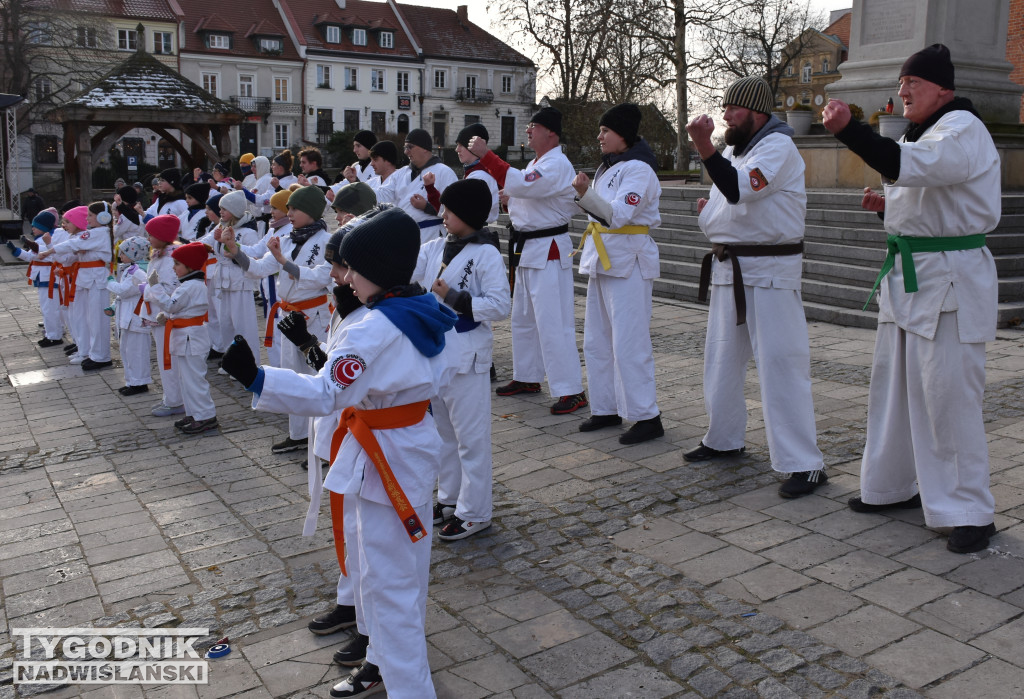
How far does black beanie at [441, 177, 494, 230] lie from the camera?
16.0 ft

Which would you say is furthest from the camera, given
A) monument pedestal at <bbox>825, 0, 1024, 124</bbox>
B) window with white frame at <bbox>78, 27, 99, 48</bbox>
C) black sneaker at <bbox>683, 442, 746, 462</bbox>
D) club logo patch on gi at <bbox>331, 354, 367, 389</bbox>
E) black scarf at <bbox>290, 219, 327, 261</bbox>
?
window with white frame at <bbox>78, 27, 99, 48</bbox>

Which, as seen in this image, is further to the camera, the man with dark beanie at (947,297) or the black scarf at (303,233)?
the black scarf at (303,233)

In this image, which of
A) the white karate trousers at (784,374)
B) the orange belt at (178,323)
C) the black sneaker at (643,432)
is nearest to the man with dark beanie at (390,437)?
the white karate trousers at (784,374)

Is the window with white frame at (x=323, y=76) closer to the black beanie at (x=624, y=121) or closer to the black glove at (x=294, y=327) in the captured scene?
the black beanie at (x=624, y=121)

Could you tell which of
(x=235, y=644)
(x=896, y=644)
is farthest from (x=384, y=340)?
(x=896, y=644)

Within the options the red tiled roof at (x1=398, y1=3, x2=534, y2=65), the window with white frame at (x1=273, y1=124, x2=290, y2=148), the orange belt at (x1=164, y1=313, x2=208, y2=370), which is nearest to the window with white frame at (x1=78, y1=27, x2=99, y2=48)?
the window with white frame at (x1=273, y1=124, x2=290, y2=148)

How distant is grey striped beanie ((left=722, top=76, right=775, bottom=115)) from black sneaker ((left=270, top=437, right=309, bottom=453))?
394 centimetres

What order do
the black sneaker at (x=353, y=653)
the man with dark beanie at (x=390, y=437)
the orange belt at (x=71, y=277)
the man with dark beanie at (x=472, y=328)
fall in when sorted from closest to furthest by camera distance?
the man with dark beanie at (x=390, y=437) → the black sneaker at (x=353, y=653) → the man with dark beanie at (x=472, y=328) → the orange belt at (x=71, y=277)

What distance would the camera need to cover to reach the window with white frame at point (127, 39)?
178 ft

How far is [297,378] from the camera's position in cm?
298

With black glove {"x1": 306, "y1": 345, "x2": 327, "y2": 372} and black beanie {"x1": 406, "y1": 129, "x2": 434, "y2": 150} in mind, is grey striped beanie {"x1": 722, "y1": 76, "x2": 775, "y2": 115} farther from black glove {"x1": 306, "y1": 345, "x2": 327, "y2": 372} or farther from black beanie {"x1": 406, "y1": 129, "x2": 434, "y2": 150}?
black beanie {"x1": 406, "y1": 129, "x2": 434, "y2": 150}

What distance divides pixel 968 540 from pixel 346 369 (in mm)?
3167

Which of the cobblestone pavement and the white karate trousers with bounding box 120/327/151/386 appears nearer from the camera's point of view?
the cobblestone pavement

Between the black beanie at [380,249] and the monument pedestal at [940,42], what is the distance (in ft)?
35.4
